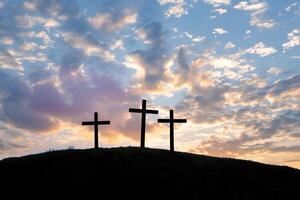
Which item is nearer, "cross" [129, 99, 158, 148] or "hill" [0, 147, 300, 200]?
"hill" [0, 147, 300, 200]

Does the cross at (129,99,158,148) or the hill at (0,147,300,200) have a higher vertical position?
the cross at (129,99,158,148)

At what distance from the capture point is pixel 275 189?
2761 centimetres

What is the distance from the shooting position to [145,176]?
26.8 metres

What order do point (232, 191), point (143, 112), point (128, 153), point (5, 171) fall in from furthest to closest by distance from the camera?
point (143, 112)
point (128, 153)
point (5, 171)
point (232, 191)

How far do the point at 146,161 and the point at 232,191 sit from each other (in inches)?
249

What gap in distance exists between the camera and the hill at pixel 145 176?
2556 cm

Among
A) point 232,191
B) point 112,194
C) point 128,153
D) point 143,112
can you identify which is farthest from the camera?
point 143,112

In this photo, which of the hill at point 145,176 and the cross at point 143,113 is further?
the cross at point 143,113

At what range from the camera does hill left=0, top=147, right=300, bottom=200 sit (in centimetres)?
2556

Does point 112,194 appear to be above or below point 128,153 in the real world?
below

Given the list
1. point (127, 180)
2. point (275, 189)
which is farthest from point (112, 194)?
point (275, 189)

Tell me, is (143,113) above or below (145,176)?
above

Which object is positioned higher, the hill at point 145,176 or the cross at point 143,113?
the cross at point 143,113

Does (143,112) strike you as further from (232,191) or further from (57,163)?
(232,191)
